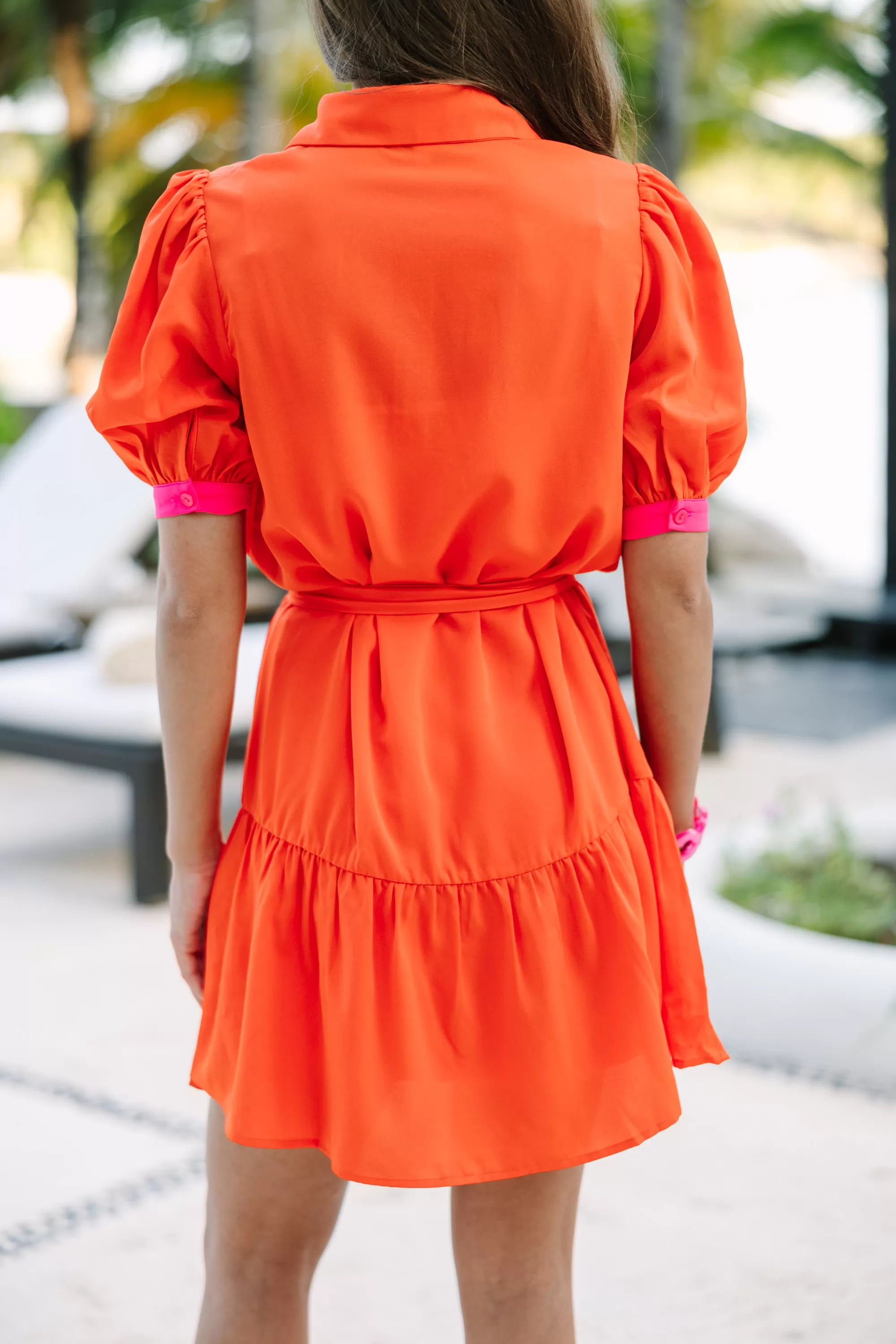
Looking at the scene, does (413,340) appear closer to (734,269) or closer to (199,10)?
(199,10)

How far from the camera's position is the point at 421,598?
1344mm

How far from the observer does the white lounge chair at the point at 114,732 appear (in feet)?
13.5

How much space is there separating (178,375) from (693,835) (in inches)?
26.4

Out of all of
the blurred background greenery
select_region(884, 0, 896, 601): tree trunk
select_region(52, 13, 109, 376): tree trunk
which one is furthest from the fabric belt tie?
select_region(52, 13, 109, 376): tree trunk

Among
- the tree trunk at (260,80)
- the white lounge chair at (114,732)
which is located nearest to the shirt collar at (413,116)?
the white lounge chair at (114,732)

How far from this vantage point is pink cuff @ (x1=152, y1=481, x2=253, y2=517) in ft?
4.36

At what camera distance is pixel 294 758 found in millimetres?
1366

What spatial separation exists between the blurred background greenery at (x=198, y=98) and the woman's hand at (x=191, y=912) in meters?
12.9

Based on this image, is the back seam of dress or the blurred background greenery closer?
the back seam of dress

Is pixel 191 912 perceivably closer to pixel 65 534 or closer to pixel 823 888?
pixel 823 888

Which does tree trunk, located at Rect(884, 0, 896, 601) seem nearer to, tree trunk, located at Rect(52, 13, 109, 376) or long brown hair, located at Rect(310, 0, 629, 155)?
long brown hair, located at Rect(310, 0, 629, 155)

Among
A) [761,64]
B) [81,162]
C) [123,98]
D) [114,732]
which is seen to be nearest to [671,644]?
[114,732]

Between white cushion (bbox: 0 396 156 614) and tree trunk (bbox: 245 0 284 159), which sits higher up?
tree trunk (bbox: 245 0 284 159)

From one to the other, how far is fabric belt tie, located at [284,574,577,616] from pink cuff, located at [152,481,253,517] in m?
0.11
